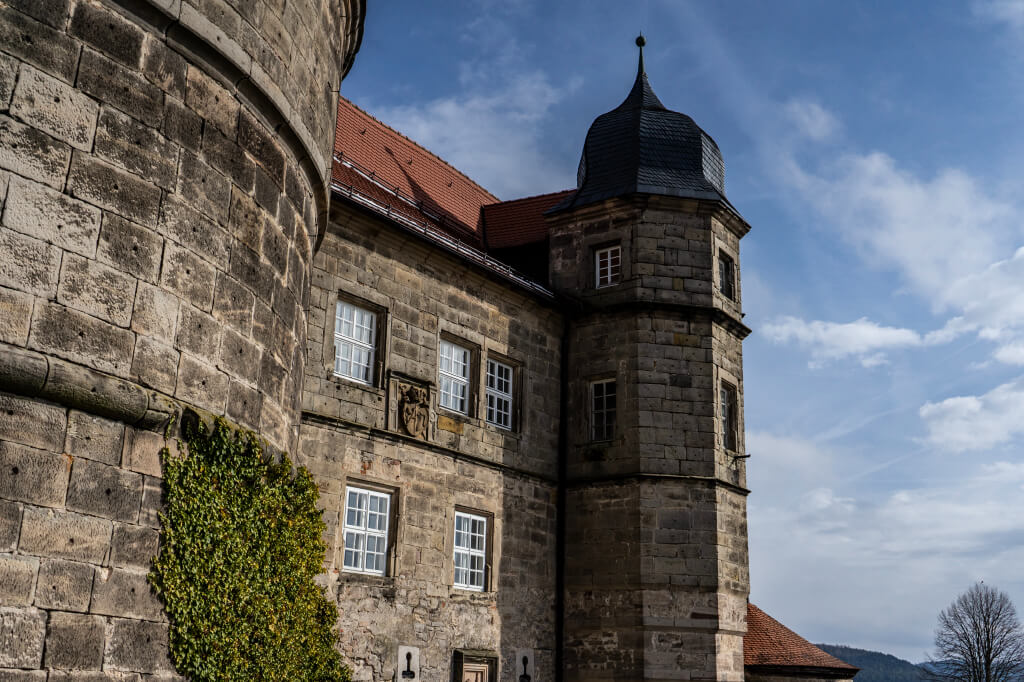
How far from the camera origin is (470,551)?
47.9 ft

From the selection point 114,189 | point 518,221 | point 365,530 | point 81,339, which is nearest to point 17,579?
point 81,339

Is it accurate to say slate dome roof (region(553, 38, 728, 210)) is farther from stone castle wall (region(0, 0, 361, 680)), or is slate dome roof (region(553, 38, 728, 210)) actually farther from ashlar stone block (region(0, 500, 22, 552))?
ashlar stone block (region(0, 500, 22, 552))

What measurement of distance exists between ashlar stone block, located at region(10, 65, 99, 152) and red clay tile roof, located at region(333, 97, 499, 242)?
9836mm

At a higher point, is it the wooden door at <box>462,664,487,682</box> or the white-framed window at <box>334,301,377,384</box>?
the white-framed window at <box>334,301,377,384</box>

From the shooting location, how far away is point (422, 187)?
18.7 metres

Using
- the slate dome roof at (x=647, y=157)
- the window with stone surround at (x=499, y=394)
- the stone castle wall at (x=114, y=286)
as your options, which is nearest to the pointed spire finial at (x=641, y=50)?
the slate dome roof at (x=647, y=157)

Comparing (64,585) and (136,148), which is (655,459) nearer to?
(136,148)

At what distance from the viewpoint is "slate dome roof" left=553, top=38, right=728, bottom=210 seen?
17.4 metres

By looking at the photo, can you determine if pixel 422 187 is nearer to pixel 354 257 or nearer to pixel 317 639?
pixel 354 257

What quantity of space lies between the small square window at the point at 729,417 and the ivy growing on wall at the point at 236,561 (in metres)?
10.3

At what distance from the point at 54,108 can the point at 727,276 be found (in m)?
13.6

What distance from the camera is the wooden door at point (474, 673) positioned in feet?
45.8

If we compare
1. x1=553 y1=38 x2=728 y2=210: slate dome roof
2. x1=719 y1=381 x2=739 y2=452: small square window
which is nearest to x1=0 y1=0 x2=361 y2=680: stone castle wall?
x1=553 y1=38 x2=728 y2=210: slate dome roof

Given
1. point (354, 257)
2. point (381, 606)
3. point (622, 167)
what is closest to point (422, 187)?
point (622, 167)
